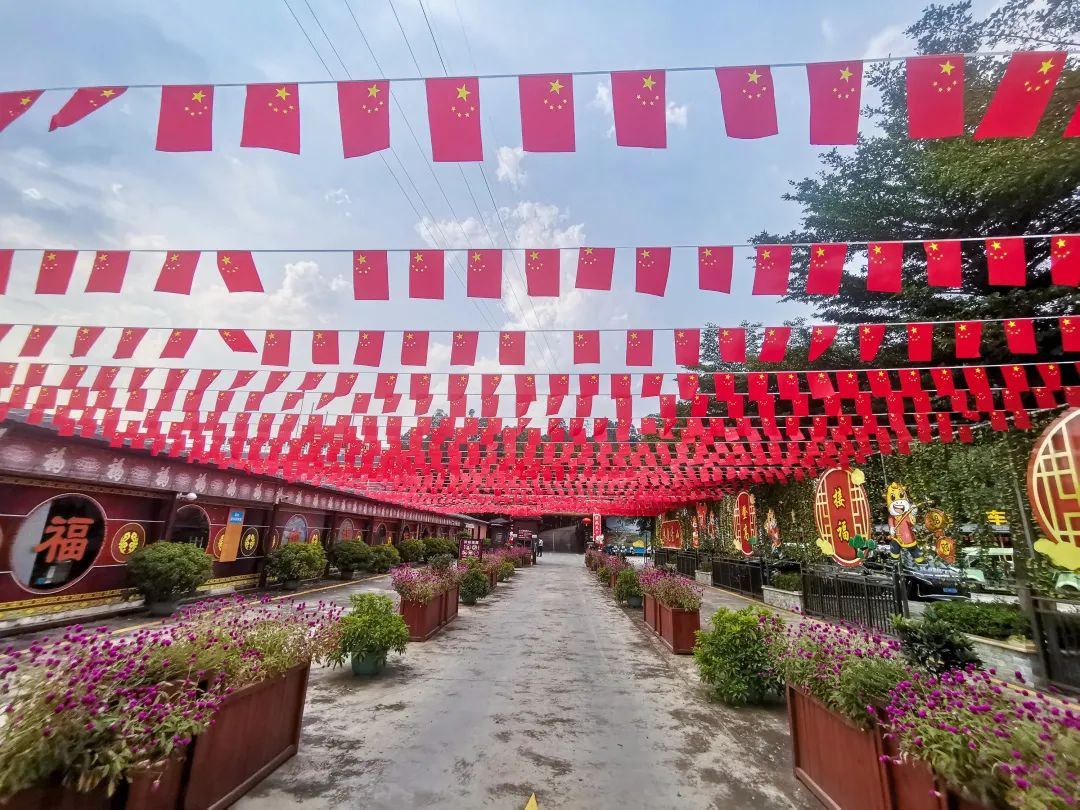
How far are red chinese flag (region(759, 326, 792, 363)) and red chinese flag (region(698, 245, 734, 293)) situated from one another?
7.34 ft

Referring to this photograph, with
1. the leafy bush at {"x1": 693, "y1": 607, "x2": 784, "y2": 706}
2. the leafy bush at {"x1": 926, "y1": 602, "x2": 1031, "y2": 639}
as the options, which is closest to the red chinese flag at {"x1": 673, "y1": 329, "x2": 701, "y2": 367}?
the leafy bush at {"x1": 693, "y1": 607, "x2": 784, "y2": 706}

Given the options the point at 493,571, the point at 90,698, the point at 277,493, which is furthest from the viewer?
the point at 493,571

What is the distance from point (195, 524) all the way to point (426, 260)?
1353 centimetres

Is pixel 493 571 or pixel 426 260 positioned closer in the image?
pixel 426 260

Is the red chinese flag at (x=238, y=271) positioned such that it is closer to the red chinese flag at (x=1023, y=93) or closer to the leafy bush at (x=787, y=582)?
the red chinese flag at (x=1023, y=93)

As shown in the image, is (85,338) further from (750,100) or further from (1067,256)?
(1067,256)

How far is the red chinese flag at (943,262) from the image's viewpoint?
16.4ft

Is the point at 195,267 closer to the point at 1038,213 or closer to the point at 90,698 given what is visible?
the point at 90,698

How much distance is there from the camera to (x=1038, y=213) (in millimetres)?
9594

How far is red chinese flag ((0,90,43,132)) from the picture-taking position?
145 inches

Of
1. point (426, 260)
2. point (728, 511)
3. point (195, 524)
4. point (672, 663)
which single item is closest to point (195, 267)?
point (426, 260)

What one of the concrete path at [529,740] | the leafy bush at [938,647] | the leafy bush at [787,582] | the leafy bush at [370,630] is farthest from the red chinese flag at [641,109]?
the leafy bush at [787,582]

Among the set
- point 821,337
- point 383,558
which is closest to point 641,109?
point 821,337

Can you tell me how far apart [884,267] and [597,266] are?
10.4 feet
